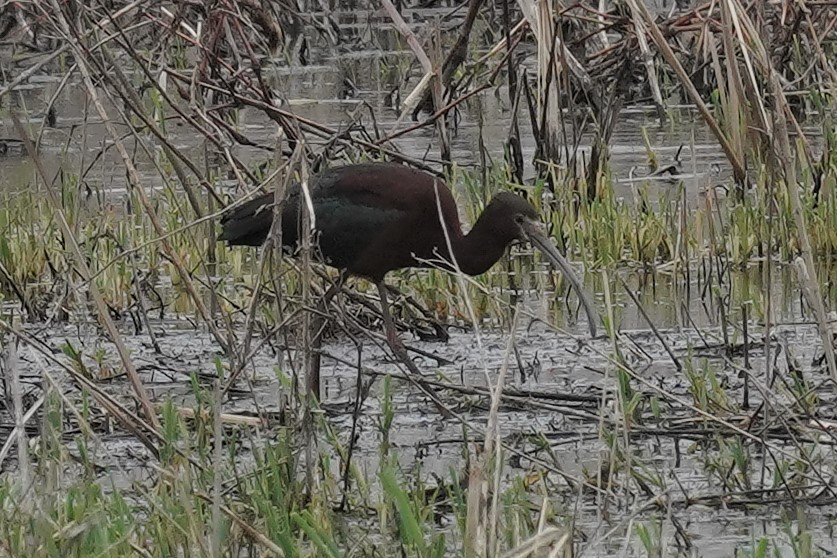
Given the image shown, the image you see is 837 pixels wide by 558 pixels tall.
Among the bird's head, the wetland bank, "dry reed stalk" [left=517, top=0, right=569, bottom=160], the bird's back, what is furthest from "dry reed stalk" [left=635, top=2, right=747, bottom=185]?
the bird's back

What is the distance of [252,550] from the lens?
3.61 meters

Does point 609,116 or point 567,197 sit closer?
point 567,197

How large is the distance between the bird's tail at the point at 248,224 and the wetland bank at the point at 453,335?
115mm

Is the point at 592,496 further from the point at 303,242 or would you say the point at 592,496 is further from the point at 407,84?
the point at 407,84

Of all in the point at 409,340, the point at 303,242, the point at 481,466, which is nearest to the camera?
the point at 481,466

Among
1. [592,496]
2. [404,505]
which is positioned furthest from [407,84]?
[404,505]

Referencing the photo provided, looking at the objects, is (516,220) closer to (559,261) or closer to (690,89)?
(559,261)

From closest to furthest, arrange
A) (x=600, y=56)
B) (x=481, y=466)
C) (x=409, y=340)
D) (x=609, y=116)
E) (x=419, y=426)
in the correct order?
(x=481, y=466), (x=419, y=426), (x=409, y=340), (x=609, y=116), (x=600, y=56)

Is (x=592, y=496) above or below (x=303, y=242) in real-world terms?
below

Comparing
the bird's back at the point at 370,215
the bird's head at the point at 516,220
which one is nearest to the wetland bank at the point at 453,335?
the bird's back at the point at 370,215

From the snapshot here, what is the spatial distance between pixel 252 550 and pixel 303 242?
25.9 inches

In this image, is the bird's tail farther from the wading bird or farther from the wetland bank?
the wetland bank

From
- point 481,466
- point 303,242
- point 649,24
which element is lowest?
point 481,466

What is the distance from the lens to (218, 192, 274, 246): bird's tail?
554 cm
